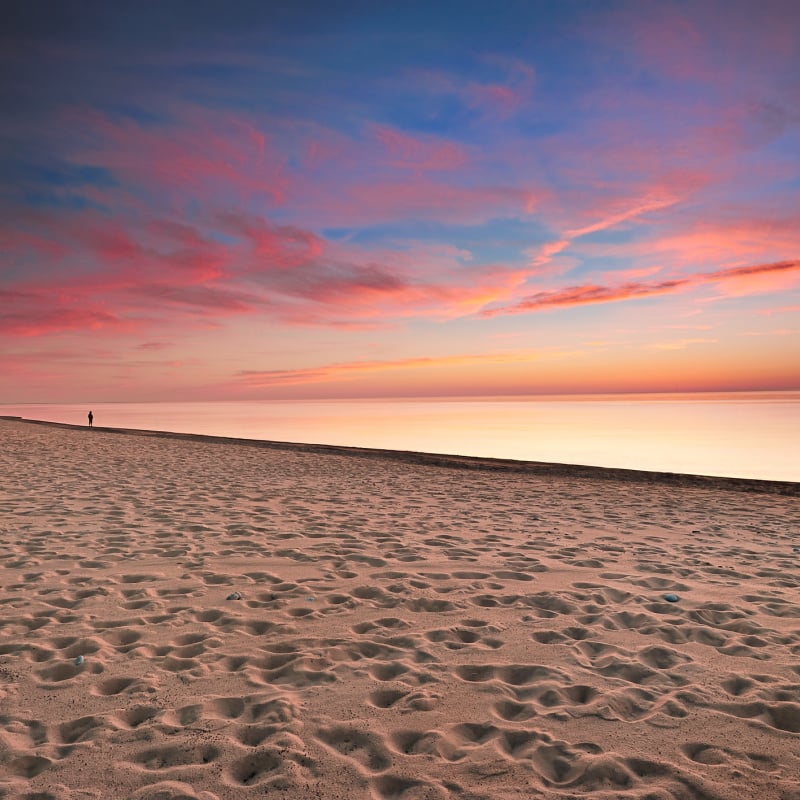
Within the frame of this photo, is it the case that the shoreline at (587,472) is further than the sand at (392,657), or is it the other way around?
the shoreline at (587,472)

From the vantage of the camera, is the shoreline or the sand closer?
the sand

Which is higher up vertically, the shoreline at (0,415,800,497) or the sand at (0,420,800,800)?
the shoreline at (0,415,800,497)

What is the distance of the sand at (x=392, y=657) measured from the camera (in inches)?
133

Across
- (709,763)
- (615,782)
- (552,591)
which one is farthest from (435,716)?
(552,591)

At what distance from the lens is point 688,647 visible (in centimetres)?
504

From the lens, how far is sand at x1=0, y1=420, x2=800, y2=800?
3.37 metres

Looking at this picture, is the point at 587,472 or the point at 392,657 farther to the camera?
the point at 587,472

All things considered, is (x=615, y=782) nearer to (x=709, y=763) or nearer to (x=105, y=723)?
(x=709, y=763)

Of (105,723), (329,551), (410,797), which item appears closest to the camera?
(410,797)

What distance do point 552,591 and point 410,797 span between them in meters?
3.64

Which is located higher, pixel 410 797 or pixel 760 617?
pixel 760 617

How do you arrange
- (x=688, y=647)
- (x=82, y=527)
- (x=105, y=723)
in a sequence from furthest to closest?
(x=82, y=527) → (x=688, y=647) → (x=105, y=723)

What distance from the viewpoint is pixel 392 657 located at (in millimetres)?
4816

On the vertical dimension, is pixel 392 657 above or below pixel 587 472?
below
